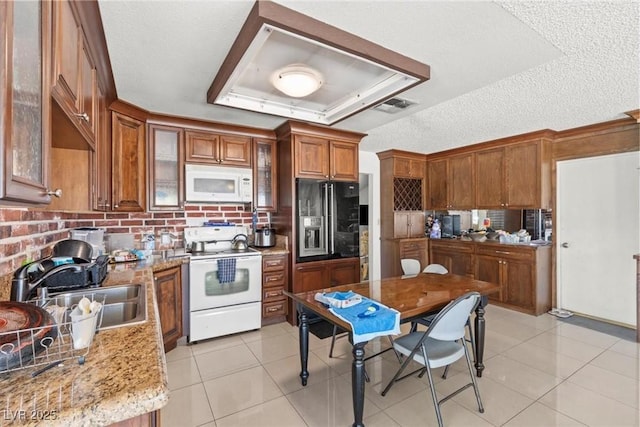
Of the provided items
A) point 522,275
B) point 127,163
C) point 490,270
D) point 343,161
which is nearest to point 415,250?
point 490,270

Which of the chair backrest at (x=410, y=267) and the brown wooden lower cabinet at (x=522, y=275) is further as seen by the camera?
the brown wooden lower cabinet at (x=522, y=275)

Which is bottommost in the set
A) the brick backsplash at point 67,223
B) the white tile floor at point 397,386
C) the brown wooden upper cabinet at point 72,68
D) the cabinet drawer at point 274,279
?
the white tile floor at point 397,386

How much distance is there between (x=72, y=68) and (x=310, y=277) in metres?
2.91

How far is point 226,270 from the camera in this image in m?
3.12

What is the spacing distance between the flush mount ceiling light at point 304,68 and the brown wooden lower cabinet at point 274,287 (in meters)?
1.67

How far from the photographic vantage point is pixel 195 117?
3258mm

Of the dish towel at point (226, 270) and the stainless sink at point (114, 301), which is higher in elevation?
the stainless sink at point (114, 301)

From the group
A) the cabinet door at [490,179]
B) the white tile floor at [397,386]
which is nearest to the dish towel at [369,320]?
the white tile floor at [397,386]

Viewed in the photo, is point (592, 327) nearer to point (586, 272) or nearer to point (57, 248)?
point (586, 272)

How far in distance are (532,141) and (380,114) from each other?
230cm

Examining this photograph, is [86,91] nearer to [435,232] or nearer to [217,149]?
[217,149]

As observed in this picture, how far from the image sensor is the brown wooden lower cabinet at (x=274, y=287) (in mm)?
3479

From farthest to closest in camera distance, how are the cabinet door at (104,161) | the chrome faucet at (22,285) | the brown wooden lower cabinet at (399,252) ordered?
the brown wooden lower cabinet at (399,252) → the cabinet door at (104,161) → the chrome faucet at (22,285)

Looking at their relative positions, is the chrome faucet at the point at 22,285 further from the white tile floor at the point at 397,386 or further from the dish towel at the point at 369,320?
the dish towel at the point at 369,320
